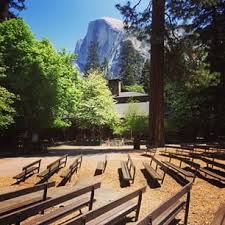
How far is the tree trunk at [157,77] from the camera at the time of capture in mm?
27062

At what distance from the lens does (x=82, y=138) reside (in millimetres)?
48156

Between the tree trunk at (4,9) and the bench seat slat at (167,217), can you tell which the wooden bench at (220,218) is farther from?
the tree trunk at (4,9)

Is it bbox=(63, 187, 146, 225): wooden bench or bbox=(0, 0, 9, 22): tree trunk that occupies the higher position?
bbox=(0, 0, 9, 22): tree trunk

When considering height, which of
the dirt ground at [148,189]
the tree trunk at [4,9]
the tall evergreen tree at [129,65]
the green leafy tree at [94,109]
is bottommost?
the dirt ground at [148,189]

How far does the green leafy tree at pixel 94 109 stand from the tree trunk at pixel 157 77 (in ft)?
63.7

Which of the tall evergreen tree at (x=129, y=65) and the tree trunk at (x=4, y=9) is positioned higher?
the tall evergreen tree at (x=129, y=65)

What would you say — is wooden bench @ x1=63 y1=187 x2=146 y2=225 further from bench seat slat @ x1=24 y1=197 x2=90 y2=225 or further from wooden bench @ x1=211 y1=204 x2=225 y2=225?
wooden bench @ x1=211 y1=204 x2=225 y2=225

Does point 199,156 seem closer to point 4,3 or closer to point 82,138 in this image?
point 4,3

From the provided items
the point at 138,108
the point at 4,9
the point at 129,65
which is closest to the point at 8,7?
the point at 4,9

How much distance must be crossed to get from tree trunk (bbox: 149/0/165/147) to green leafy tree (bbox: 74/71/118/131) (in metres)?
19.4

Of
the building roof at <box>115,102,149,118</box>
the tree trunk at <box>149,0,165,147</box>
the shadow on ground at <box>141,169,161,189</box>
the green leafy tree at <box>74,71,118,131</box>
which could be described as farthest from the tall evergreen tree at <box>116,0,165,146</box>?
the building roof at <box>115,102,149,118</box>

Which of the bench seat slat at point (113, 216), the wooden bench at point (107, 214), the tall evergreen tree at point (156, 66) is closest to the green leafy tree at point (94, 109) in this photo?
the tall evergreen tree at point (156, 66)

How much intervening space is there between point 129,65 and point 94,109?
5976 cm

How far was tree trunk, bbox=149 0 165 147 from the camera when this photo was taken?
2706cm
